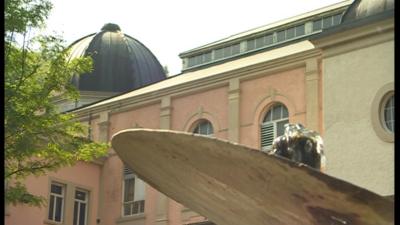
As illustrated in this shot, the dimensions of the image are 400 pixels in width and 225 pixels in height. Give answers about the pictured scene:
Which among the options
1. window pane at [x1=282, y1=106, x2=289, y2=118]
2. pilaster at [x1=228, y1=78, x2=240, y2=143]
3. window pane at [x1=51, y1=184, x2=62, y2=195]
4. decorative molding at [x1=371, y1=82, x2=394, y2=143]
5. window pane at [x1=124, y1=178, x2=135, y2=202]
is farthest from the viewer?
window pane at [x1=124, y1=178, x2=135, y2=202]

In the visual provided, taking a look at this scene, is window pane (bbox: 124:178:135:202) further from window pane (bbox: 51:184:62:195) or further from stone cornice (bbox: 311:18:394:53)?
stone cornice (bbox: 311:18:394:53)

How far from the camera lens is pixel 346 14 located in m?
26.5

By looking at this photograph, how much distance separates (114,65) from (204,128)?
1183 centimetres

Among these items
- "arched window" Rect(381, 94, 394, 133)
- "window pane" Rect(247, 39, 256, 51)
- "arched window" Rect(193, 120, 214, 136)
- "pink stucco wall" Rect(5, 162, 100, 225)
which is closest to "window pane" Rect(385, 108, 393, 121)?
"arched window" Rect(381, 94, 394, 133)

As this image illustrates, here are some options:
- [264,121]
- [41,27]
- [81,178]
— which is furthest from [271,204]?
[81,178]

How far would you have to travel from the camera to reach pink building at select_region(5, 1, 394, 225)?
28.6m

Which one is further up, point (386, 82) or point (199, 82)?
point (199, 82)

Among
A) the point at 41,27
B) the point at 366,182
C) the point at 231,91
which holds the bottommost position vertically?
the point at 366,182

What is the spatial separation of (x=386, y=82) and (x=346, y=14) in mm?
3512

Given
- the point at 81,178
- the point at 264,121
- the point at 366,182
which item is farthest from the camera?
the point at 81,178

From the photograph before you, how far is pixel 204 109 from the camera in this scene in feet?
103

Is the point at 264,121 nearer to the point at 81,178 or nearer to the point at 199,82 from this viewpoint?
the point at 199,82

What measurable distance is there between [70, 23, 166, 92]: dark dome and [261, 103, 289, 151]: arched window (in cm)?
1303

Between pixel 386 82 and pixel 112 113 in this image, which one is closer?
pixel 386 82
